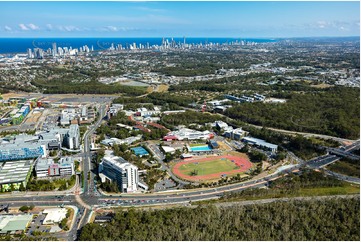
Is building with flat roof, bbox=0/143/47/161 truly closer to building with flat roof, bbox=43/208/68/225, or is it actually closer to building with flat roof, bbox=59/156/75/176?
building with flat roof, bbox=59/156/75/176

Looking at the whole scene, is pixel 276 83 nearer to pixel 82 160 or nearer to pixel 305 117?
pixel 305 117

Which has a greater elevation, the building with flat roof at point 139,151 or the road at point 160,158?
the building with flat roof at point 139,151

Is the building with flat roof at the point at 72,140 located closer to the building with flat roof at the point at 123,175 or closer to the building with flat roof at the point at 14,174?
the building with flat roof at the point at 14,174

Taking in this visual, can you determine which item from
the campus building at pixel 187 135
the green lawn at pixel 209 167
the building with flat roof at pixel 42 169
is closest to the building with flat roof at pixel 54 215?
the building with flat roof at pixel 42 169

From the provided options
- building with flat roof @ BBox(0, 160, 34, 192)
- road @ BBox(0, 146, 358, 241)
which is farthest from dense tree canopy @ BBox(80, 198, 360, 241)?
building with flat roof @ BBox(0, 160, 34, 192)

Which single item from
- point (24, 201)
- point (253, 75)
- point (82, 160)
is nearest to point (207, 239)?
point (24, 201)

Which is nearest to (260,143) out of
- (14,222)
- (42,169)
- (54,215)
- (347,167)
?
(347,167)
